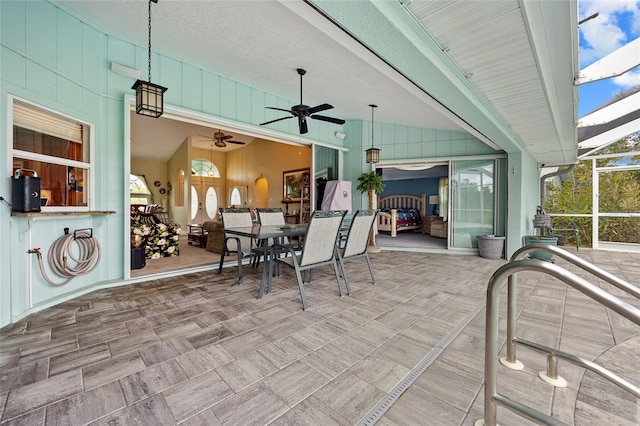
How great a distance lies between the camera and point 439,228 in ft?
28.1

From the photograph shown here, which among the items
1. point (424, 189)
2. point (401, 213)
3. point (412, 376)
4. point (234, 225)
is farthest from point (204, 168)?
point (412, 376)

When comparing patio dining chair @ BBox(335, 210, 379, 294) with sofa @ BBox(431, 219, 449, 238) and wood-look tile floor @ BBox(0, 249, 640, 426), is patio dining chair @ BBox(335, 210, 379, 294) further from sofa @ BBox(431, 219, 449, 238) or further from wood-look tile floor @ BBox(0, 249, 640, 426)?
sofa @ BBox(431, 219, 449, 238)

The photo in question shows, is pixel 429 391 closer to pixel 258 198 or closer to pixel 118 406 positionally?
pixel 118 406

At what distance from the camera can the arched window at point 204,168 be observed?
10433 millimetres

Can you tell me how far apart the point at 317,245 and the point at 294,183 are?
5.63 metres

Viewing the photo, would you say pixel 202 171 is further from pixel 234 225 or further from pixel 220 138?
pixel 234 225

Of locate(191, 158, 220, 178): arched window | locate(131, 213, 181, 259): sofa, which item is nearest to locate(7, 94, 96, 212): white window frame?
locate(131, 213, 181, 259): sofa

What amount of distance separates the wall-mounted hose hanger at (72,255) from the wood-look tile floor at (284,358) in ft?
1.01

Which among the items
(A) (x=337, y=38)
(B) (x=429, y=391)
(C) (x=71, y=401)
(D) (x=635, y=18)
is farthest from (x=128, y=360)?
Answer: (D) (x=635, y=18)

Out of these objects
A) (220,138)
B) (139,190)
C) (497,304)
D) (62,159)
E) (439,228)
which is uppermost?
(220,138)

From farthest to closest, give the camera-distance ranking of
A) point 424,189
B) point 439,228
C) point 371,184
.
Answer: point 424,189 < point 439,228 < point 371,184

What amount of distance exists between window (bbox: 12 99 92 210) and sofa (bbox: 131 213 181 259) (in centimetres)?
180

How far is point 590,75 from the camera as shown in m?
2.69

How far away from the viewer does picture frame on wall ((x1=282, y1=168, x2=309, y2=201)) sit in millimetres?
7977
